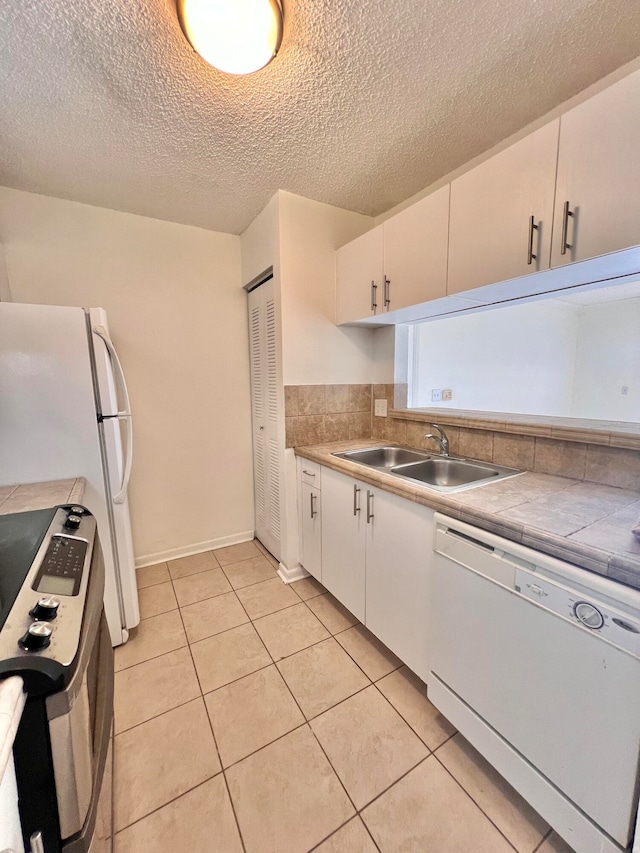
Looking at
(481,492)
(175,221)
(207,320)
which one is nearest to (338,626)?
(481,492)

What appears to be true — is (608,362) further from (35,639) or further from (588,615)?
(35,639)

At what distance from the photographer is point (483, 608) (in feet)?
3.64

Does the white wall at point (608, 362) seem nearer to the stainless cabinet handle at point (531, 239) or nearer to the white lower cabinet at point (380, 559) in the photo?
the stainless cabinet handle at point (531, 239)

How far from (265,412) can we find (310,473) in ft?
2.06

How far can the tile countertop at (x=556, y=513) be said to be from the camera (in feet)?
2.81

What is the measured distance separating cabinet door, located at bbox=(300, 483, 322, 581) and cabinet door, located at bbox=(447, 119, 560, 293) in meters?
1.32

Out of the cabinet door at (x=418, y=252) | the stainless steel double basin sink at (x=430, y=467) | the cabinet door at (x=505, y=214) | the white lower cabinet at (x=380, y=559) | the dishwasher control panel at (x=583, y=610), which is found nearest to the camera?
the dishwasher control panel at (x=583, y=610)

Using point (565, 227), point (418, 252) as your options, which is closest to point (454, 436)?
point (418, 252)

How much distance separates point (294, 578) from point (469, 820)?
4.67 feet

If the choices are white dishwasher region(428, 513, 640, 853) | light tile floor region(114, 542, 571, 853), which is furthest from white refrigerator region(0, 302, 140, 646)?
white dishwasher region(428, 513, 640, 853)

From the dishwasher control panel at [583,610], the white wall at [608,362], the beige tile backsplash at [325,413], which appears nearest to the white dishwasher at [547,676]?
the dishwasher control panel at [583,610]

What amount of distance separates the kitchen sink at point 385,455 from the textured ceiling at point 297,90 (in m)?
1.51

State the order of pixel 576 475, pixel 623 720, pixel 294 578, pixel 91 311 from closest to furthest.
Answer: pixel 623 720 < pixel 576 475 < pixel 91 311 < pixel 294 578

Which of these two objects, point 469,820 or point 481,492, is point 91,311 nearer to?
point 481,492
